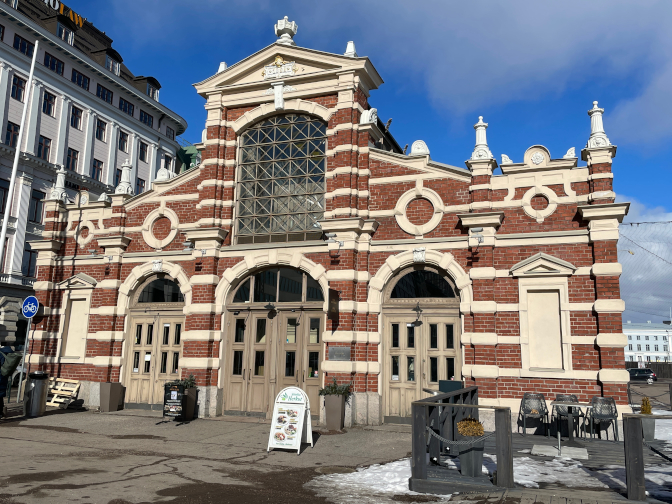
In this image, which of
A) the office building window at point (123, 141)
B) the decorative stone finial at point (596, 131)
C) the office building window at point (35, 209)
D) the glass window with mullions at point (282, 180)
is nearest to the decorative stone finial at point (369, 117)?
the glass window with mullions at point (282, 180)

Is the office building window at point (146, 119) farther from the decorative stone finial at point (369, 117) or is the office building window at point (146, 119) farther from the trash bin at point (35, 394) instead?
the decorative stone finial at point (369, 117)

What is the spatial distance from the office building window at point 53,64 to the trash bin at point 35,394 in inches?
1045

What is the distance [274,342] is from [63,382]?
724cm

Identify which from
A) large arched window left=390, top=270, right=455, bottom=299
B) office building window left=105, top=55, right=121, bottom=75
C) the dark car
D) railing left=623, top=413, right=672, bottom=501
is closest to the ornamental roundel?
large arched window left=390, top=270, right=455, bottom=299

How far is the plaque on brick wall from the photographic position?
541 inches

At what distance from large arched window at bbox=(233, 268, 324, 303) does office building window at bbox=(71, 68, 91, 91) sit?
2866 centimetres

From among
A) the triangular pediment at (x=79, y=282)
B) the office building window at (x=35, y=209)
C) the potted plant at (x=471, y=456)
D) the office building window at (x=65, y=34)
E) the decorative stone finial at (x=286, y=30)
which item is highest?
the office building window at (x=65, y=34)

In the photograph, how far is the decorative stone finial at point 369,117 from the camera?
15.2 meters

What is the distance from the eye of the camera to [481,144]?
14.1m

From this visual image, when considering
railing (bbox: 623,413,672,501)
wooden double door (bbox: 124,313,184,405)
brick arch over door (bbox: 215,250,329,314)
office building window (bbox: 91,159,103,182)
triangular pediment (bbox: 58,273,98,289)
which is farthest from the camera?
office building window (bbox: 91,159,103,182)

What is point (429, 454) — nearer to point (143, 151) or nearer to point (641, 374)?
point (143, 151)

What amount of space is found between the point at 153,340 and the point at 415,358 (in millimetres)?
7920

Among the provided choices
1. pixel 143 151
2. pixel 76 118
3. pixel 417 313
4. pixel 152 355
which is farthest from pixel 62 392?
pixel 143 151

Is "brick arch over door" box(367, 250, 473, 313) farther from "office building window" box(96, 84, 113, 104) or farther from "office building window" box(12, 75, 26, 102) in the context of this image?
"office building window" box(96, 84, 113, 104)
